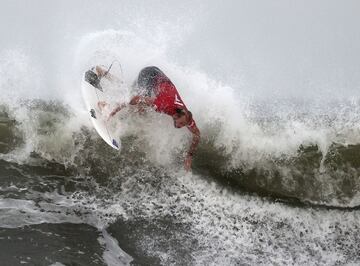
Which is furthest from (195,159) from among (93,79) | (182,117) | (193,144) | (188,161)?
(93,79)

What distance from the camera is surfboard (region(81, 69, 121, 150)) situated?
657cm

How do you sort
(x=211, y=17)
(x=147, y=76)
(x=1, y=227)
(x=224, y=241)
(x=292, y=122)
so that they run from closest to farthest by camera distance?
(x=1, y=227), (x=224, y=241), (x=147, y=76), (x=292, y=122), (x=211, y=17)

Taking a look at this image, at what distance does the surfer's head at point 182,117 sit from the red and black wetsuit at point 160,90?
54 millimetres

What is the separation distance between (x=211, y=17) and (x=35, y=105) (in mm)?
3565

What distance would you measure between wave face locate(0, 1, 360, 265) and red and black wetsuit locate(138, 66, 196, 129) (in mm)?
461

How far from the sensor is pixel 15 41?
783 centimetres

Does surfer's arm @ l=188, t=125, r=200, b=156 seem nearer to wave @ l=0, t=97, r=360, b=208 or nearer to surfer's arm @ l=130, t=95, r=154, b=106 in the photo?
wave @ l=0, t=97, r=360, b=208

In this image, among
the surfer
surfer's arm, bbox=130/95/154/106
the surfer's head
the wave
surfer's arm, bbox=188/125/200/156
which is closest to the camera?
the surfer's head

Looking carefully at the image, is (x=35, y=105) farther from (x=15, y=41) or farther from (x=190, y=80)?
(x=190, y=80)

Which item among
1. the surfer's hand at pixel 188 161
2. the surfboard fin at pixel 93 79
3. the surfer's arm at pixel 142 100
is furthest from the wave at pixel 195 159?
the surfboard fin at pixel 93 79

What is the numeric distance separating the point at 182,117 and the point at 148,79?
969mm

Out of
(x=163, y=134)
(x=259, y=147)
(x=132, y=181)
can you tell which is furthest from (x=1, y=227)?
(x=259, y=147)

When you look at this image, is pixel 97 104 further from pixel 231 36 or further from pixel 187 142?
pixel 231 36

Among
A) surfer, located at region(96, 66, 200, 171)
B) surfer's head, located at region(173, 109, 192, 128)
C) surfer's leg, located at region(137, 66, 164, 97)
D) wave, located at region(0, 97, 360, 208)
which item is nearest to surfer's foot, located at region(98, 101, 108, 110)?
surfer, located at region(96, 66, 200, 171)
